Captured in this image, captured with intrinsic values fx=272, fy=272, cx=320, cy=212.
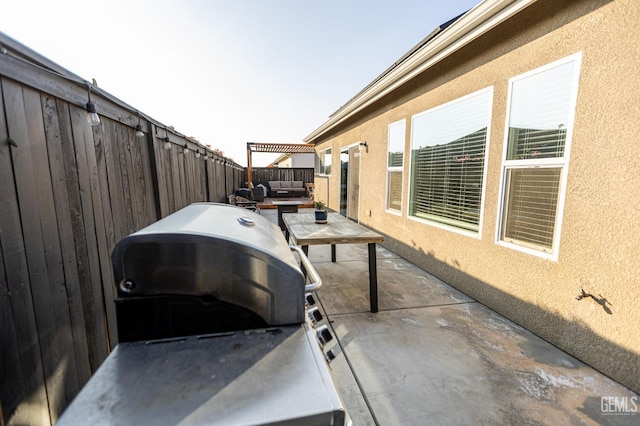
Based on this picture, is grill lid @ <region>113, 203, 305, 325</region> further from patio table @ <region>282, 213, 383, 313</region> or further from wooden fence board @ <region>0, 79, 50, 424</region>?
patio table @ <region>282, 213, 383, 313</region>

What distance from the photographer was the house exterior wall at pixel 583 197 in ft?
5.99

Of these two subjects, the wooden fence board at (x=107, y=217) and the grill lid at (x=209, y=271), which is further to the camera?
the wooden fence board at (x=107, y=217)

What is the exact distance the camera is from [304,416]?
0.68 m

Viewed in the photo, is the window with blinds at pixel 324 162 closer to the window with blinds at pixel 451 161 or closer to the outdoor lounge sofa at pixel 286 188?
the outdoor lounge sofa at pixel 286 188

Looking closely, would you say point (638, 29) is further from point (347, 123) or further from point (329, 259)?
point (347, 123)

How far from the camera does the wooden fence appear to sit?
1.02 meters

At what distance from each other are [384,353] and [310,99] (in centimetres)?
1163

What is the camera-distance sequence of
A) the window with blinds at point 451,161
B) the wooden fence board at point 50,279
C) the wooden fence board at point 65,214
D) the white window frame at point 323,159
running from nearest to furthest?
the wooden fence board at point 50,279, the wooden fence board at point 65,214, the window with blinds at point 451,161, the white window frame at point 323,159

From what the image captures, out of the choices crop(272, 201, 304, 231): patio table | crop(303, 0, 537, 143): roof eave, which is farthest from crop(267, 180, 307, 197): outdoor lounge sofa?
crop(303, 0, 537, 143): roof eave

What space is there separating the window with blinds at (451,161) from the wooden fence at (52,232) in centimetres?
345

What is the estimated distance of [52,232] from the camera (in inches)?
48.6

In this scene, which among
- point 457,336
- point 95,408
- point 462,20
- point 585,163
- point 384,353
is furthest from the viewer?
point 462,20

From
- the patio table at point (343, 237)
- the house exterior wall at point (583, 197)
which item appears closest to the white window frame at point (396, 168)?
the house exterior wall at point (583, 197)

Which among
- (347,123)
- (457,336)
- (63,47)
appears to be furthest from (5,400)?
(347,123)
